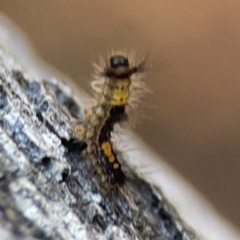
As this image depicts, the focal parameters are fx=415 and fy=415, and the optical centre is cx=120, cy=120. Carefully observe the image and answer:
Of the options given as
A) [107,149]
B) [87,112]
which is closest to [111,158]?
[107,149]

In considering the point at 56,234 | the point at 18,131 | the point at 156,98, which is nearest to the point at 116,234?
the point at 56,234

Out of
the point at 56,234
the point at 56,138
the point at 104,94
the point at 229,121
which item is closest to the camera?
the point at 56,234

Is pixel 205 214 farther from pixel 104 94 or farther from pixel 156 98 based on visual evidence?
pixel 104 94

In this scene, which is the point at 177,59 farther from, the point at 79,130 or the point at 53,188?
the point at 53,188

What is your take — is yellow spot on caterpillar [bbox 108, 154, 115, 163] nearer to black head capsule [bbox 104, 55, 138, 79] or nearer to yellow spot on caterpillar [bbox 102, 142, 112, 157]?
yellow spot on caterpillar [bbox 102, 142, 112, 157]

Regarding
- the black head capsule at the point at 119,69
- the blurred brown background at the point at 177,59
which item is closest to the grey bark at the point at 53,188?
the black head capsule at the point at 119,69
